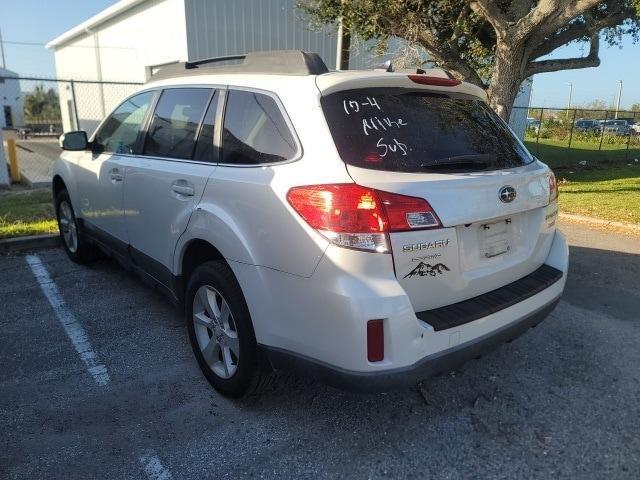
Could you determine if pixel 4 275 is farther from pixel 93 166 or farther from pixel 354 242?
pixel 354 242

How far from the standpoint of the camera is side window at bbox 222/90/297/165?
2576mm

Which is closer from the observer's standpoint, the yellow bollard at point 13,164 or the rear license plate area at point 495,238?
the rear license plate area at point 495,238

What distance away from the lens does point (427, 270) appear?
234cm

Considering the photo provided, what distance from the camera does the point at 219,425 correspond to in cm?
279

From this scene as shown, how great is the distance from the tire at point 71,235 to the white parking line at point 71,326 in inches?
12.9

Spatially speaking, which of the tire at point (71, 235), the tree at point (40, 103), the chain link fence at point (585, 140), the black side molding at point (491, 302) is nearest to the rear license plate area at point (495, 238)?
the black side molding at point (491, 302)

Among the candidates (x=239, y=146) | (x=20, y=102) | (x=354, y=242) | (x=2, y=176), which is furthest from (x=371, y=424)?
(x=20, y=102)

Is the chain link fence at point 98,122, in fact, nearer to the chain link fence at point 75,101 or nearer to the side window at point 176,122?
the chain link fence at point 75,101

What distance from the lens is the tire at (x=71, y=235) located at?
520cm

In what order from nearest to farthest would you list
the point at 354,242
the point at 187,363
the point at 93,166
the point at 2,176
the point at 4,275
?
1. the point at 354,242
2. the point at 187,363
3. the point at 93,166
4. the point at 4,275
5. the point at 2,176

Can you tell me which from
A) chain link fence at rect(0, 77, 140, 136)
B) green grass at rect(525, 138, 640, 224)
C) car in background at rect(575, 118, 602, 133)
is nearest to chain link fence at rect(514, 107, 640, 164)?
car in background at rect(575, 118, 602, 133)

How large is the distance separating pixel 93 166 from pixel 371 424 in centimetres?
→ 329

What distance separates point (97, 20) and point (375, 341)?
68.1 feet

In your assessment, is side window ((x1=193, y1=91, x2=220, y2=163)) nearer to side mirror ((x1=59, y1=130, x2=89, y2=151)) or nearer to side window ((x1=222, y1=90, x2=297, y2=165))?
side window ((x1=222, y1=90, x2=297, y2=165))
